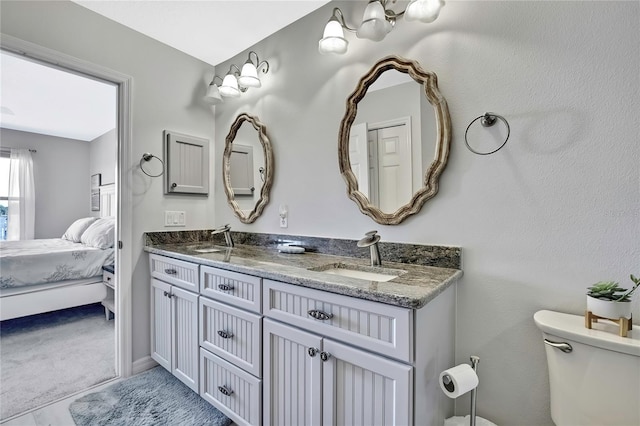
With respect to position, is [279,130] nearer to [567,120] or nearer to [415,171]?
[415,171]

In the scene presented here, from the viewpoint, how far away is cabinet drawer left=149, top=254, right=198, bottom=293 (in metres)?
1.67

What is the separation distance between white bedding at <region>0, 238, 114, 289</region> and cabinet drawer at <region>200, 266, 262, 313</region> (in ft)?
8.13

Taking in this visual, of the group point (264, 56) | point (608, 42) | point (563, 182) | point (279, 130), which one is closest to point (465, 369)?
point (563, 182)

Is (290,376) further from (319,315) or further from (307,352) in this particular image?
(319,315)

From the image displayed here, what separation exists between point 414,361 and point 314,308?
391mm

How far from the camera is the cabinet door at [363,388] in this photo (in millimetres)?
918

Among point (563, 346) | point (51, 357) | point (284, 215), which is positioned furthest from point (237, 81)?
point (51, 357)

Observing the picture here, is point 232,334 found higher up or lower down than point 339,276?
lower down

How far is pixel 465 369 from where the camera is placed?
1.00 meters

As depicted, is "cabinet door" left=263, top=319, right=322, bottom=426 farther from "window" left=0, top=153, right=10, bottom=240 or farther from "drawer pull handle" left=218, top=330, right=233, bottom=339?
"window" left=0, top=153, right=10, bottom=240

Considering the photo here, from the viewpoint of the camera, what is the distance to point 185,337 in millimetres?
1741

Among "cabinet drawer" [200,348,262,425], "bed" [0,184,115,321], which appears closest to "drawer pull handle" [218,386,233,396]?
"cabinet drawer" [200,348,262,425]

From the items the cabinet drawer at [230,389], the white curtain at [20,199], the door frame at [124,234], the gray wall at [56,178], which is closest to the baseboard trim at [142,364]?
the door frame at [124,234]

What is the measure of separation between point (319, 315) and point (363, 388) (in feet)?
0.92
